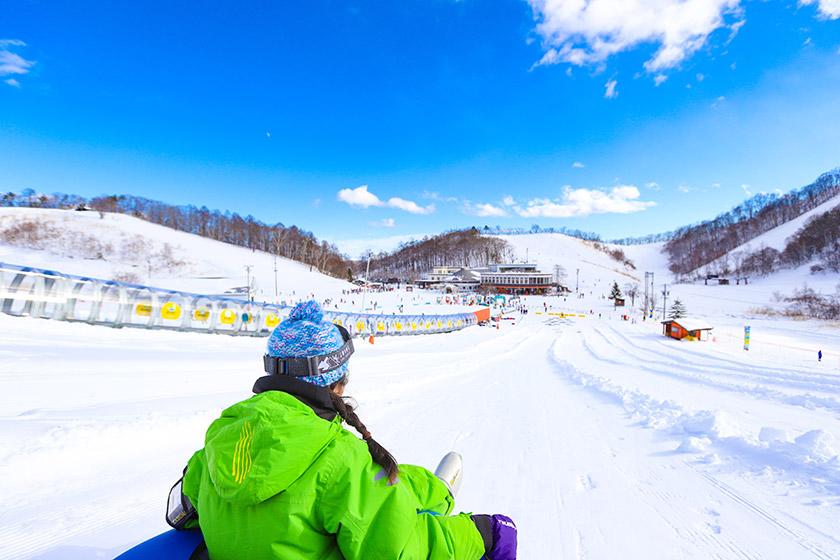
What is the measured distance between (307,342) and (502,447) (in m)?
3.98

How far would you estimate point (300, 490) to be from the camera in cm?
122

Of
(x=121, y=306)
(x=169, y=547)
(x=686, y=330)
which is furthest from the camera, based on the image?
(x=686, y=330)

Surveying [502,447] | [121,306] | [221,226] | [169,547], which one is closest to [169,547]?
[169,547]

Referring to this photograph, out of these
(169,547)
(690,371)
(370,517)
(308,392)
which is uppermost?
(308,392)

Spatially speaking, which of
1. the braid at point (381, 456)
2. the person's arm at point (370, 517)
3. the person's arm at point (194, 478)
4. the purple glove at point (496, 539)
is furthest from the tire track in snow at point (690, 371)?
the person's arm at point (194, 478)

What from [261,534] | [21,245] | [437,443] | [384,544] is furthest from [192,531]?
[21,245]

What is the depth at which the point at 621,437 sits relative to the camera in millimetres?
5070

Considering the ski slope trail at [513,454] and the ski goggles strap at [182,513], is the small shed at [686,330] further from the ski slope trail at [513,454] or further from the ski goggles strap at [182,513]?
the ski goggles strap at [182,513]

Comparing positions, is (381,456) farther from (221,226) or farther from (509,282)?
(221,226)

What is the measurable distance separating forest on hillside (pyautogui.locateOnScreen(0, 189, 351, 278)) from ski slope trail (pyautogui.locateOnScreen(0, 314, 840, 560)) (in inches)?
3839

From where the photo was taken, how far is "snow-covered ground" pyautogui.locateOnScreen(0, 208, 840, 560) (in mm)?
2820

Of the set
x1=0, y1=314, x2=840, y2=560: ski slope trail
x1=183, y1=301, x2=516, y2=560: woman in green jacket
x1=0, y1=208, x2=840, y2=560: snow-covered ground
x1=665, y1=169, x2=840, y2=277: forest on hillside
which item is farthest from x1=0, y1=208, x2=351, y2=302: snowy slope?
x1=665, y1=169, x2=840, y2=277: forest on hillside

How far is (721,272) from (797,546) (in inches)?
5284

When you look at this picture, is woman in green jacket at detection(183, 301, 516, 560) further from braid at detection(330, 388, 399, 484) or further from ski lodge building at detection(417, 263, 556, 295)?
ski lodge building at detection(417, 263, 556, 295)
